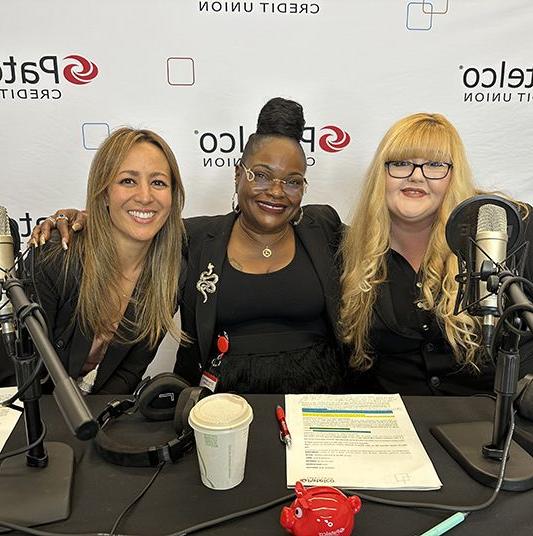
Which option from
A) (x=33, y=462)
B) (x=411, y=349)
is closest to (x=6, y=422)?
(x=33, y=462)

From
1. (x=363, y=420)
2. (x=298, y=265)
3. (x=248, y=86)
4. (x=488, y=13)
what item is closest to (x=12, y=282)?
(x=363, y=420)

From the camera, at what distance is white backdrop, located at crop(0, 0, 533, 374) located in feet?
6.64

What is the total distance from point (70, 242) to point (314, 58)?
120cm

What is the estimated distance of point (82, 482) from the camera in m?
0.85

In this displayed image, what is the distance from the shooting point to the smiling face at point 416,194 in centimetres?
148

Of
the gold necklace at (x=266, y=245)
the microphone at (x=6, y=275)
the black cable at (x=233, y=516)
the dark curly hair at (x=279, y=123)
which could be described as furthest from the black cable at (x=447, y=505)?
the dark curly hair at (x=279, y=123)

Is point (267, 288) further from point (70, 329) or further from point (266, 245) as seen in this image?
point (70, 329)

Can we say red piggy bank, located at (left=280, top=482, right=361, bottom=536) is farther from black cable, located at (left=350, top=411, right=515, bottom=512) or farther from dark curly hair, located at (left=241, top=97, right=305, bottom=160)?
dark curly hair, located at (left=241, top=97, right=305, bottom=160)

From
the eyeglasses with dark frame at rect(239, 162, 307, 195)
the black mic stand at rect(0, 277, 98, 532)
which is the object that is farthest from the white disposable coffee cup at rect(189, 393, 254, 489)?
the eyeglasses with dark frame at rect(239, 162, 307, 195)

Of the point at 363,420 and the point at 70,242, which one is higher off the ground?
the point at 70,242

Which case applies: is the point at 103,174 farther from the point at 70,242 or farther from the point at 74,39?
the point at 74,39

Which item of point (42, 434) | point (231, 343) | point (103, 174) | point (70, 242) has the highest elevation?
point (103, 174)

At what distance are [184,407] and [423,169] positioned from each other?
934 mm

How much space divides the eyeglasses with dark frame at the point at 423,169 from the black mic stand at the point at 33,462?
41.3 inches
